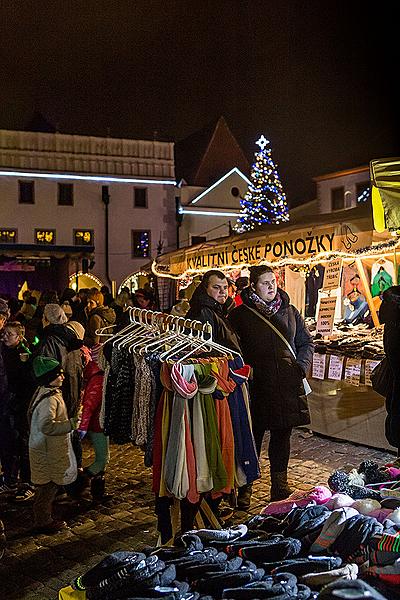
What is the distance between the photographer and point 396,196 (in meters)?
5.12

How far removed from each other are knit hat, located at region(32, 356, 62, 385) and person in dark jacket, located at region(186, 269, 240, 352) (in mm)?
1245

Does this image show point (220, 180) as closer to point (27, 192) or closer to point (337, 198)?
point (337, 198)

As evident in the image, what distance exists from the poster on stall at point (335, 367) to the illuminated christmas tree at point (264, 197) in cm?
1701

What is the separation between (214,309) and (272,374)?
789mm

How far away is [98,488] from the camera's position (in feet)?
20.7

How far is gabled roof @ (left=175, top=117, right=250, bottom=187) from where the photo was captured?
132ft

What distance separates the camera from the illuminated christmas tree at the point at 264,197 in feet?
82.8

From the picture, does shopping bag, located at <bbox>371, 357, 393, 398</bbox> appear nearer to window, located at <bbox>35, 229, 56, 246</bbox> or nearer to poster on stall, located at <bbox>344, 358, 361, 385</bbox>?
poster on stall, located at <bbox>344, 358, 361, 385</bbox>

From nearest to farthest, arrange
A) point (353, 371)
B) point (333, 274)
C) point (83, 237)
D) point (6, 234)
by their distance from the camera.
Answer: point (353, 371), point (333, 274), point (6, 234), point (83, 237)

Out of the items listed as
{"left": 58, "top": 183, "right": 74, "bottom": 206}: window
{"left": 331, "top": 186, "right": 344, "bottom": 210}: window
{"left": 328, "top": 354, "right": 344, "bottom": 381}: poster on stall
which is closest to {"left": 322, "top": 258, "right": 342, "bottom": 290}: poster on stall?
{"left": 328, "top": 354, "right": 344, "bottom": 381}: poster on stall

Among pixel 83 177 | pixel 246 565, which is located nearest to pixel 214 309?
pixel 246 565

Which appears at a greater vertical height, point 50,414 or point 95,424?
point 50,414

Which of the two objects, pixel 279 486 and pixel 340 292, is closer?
pixel 279 486

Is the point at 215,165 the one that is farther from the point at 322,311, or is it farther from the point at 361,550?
the point at 361,550
